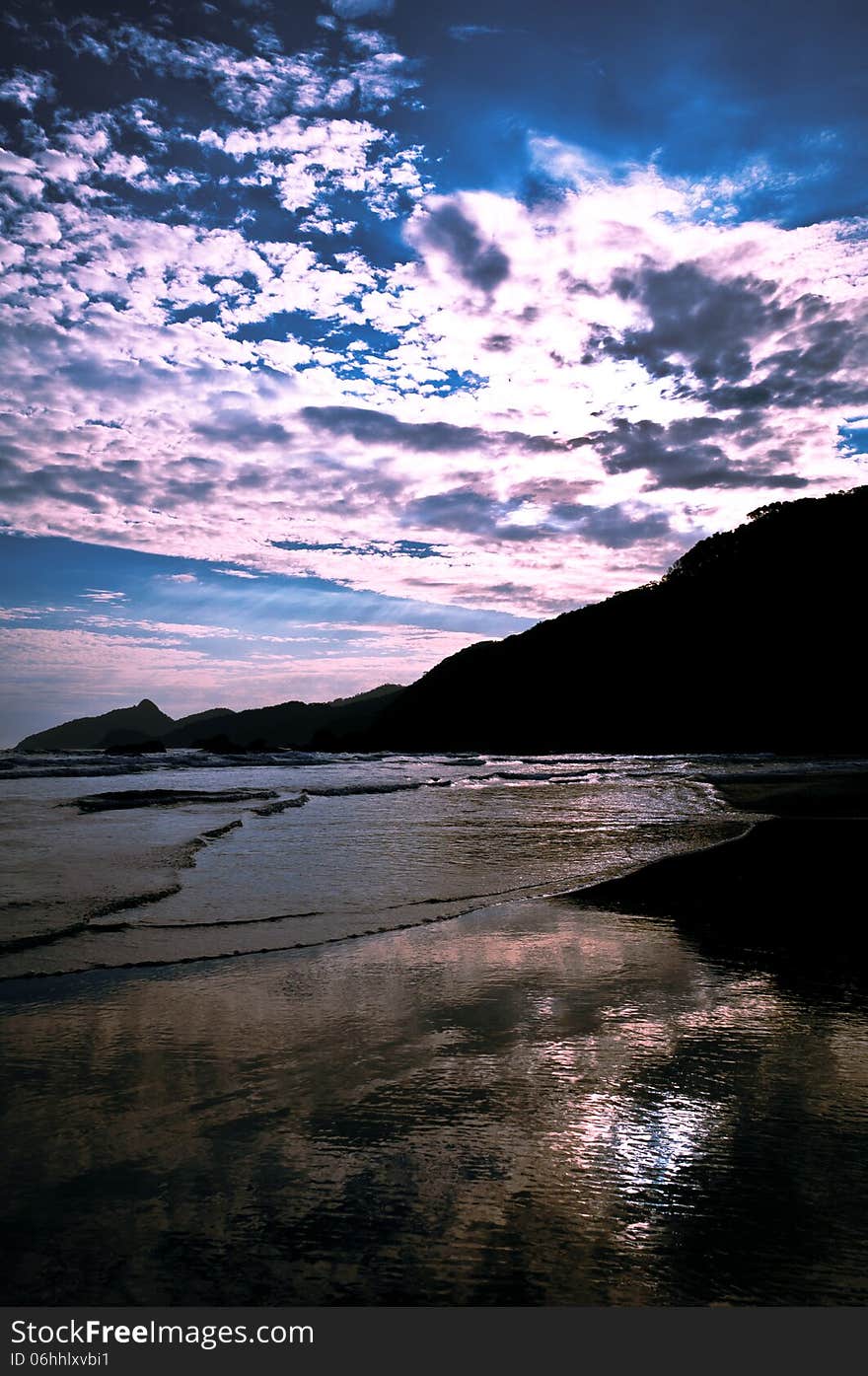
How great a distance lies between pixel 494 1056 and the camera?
3.52 m

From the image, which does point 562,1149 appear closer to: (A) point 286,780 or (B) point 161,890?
(B) point 161,890

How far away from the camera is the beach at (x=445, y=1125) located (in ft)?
6.67

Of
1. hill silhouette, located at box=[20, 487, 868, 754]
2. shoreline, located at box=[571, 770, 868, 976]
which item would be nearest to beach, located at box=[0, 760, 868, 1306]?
shoreline, located at box=[571, 770, 868, 976]

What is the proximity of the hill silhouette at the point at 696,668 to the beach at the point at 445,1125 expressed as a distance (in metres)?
54.7

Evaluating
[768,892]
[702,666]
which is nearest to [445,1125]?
[768,892]

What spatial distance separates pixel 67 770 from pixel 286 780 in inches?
397

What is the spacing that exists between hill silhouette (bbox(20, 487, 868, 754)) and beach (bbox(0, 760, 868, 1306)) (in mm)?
54709

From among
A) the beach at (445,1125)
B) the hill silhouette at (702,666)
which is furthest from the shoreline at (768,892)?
the hill silhouette at (702,666)

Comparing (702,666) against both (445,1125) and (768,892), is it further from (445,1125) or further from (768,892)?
(445,1125)

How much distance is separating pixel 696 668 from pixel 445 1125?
78093 millimetres

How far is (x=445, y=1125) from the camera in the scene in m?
Answer: 2.86

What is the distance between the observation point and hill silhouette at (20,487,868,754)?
214ft

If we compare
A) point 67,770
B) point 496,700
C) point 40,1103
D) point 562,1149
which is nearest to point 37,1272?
point 40,1103

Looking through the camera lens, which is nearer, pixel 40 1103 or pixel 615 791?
pixel 40 1103
